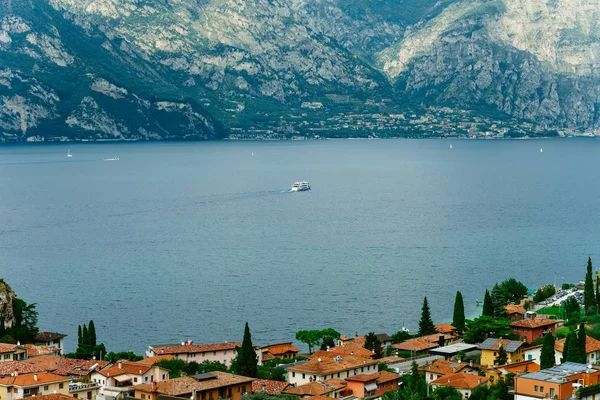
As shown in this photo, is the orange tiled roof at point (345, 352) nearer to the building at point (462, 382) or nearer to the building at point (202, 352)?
the building at point (202, 352)

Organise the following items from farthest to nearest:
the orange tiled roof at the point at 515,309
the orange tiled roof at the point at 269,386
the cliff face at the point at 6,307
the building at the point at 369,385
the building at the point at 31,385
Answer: the orange tiled roof at the point at 515,309 < the cliff face at the point at 6,307 < the building at the point at 369,385 < the orange tiled roof at the point at 269,386 < the building at the point at 31,385

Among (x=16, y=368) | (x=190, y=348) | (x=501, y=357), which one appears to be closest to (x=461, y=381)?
(x=501, y=357)

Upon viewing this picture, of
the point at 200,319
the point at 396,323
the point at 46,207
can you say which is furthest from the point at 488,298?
the point at 46,207

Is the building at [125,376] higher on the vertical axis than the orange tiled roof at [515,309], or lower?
higher

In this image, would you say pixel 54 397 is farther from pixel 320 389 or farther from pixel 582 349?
pixel 582 349

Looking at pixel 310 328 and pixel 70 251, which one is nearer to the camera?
pixel 310 328

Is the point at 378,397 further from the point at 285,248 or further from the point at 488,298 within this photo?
the point at 285,248

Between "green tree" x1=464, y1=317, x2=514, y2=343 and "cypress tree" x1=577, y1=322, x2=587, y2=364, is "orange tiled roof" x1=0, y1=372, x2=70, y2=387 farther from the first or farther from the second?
"green tree" x1=464, y1=317, x2=514, y2=343

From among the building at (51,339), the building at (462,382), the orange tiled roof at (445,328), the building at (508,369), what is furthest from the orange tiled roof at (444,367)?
the building at (51,339)
